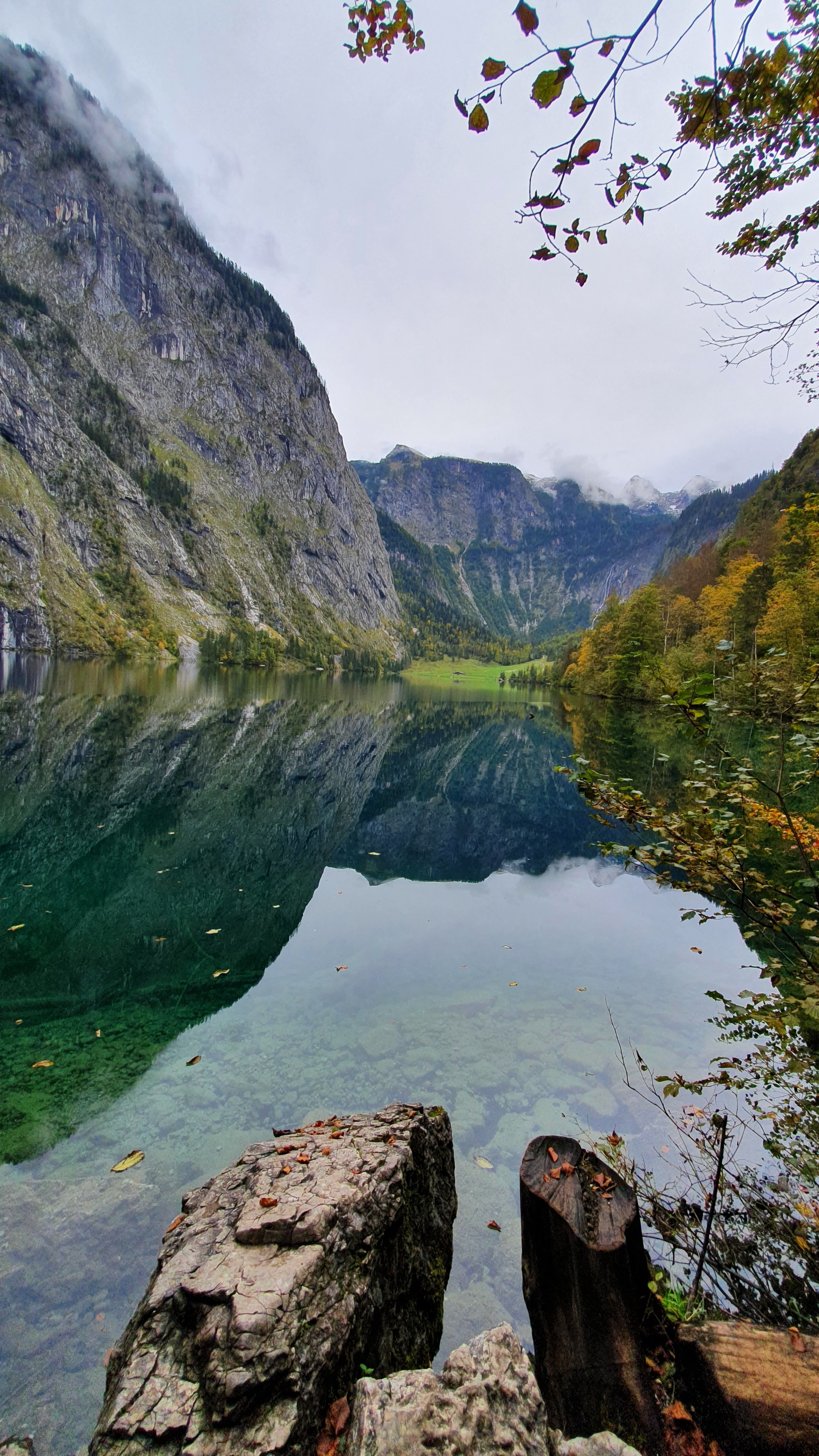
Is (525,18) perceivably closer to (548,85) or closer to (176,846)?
(548,85)

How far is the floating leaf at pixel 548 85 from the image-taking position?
287cm

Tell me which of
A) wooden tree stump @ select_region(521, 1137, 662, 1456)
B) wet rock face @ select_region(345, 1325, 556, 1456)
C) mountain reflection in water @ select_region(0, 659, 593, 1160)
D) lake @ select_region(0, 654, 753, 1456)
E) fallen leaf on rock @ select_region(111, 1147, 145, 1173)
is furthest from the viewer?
Answer: mountain reflection in water @ select_region(0, 659, 593, 1160)

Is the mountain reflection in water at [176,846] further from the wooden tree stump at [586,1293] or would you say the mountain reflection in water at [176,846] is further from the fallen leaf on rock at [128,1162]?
the wooden tree stump at [586,1293]

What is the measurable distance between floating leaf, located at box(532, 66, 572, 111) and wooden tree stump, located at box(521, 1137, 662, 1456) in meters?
6.00

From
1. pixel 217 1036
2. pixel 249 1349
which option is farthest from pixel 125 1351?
pixel 217 1036

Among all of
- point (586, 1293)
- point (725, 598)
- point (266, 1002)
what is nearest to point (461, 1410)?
point (586, 1293)

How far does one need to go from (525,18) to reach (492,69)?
234 mm

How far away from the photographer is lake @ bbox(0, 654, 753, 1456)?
465 centimetres

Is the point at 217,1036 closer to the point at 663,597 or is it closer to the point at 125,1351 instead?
the point at 125,1351

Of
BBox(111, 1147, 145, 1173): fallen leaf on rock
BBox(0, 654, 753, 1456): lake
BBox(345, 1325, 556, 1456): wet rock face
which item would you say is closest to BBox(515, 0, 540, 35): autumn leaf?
BBox(0, 654, 753, 1456): lake

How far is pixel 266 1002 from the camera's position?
9047 millimetres

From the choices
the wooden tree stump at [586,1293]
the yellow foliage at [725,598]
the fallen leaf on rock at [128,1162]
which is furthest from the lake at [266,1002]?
the yellow foliage at [725,598]

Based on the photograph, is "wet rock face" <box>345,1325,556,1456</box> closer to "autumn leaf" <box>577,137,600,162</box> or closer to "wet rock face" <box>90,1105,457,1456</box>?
"wet rock face" <box>90,1105,457,1456</box>

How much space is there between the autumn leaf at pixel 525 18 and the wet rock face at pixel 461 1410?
20.0ft
